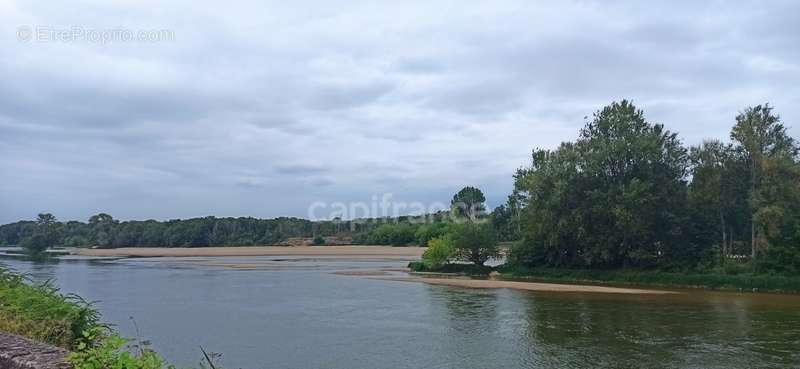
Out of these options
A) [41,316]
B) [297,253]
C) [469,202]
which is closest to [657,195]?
[41,316]

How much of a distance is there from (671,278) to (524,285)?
1321cm

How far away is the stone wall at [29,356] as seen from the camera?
20.6 ft

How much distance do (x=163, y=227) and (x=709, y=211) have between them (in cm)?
15645

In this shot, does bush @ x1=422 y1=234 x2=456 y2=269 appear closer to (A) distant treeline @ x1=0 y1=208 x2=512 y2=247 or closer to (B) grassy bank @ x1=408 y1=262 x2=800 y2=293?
(B) grassy bank @ x1=408 y1=262 x2=800 y2=293

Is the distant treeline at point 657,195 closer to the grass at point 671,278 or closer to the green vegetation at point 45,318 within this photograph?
the grass at point 671,278

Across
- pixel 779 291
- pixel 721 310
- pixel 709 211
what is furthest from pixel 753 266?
pixel 721 310

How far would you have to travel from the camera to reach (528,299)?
45.5 meters

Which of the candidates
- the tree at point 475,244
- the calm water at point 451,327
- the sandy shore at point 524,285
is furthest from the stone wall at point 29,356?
the tree at point 475,244

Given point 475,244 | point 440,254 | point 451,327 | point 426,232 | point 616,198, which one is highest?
point 616,198

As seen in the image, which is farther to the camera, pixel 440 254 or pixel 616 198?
pixel 440 254

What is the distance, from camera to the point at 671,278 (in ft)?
185

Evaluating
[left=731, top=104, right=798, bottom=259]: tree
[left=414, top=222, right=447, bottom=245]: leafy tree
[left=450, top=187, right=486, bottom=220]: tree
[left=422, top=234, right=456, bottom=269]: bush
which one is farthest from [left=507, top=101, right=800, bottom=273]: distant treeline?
[left=450, top=187, right=486, bottom=220]: tree

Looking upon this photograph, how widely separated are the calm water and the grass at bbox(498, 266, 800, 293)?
2989 mm

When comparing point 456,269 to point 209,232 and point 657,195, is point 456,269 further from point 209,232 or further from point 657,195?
point 209,232
